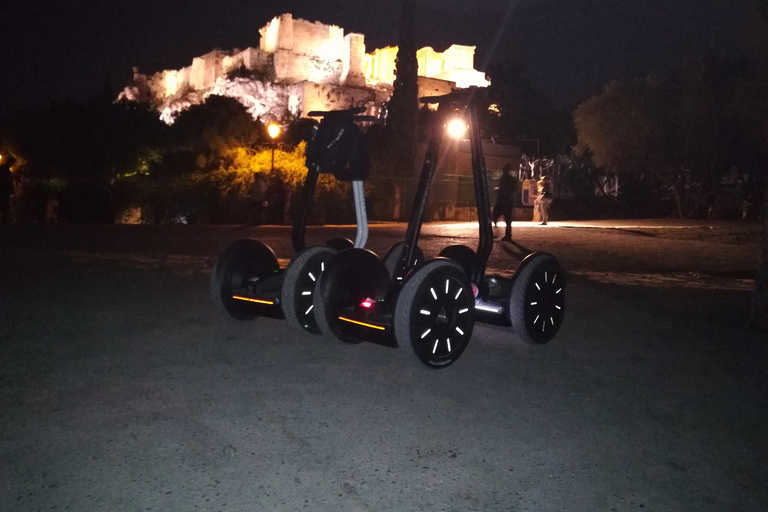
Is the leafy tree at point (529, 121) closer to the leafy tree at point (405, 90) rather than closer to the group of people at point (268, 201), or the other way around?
the leafy tree at point (405, 90)

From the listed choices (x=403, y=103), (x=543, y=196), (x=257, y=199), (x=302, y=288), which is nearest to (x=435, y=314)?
(x=302, y=288)

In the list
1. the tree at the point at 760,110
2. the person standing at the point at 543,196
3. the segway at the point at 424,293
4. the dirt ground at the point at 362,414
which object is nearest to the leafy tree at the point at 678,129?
the tree at the point at 760,110

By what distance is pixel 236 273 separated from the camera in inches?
245

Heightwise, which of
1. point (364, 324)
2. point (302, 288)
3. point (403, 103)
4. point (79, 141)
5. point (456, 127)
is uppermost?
point (403, 103)

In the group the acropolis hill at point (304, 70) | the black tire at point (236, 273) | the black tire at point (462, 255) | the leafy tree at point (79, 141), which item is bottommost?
the black tire at point (236, 273)

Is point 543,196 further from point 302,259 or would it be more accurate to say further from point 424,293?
point 424,293

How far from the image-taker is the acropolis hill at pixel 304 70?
97.3 m

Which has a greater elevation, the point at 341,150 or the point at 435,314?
the point at 341,150

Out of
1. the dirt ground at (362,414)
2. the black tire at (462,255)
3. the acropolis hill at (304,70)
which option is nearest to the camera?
the dirt ground at (362,414)

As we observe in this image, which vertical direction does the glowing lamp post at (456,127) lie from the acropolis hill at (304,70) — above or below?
below

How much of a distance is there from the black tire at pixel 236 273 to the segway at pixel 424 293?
129 centimetres

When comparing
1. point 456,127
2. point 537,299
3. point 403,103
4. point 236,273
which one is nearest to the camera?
point 456,127

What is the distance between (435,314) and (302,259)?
122cm

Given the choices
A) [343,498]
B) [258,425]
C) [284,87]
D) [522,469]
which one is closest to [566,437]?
[522,469]
